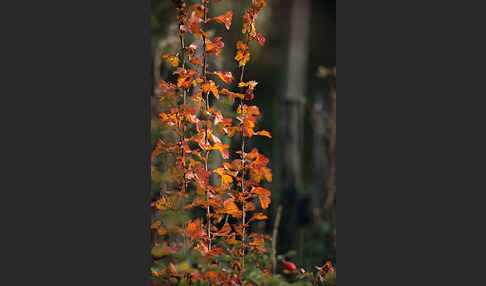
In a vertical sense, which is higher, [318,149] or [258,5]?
[258,5]

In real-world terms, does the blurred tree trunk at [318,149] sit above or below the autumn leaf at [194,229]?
above

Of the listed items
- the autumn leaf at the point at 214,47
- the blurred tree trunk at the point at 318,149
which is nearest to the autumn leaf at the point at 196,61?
the autumn leaf at the point at 214,47

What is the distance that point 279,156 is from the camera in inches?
165

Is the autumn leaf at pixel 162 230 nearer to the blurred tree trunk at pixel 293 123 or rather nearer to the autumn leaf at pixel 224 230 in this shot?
the autumn leaf at pixel 224 230

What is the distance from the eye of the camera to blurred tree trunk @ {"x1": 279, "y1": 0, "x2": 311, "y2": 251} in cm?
402

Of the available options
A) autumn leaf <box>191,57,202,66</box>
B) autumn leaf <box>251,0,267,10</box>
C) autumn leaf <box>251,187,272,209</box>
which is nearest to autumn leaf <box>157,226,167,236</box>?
autumn leaf <box>251,187,272,209</box>

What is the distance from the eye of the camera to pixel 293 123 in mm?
4039

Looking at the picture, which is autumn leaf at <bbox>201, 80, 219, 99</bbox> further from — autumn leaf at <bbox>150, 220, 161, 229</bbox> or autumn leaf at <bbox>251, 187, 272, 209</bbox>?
autumn leaf at <bbox>150, 220, 161, 229</bbox>

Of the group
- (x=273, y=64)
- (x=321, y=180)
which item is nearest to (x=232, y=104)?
(x=273, y=64)

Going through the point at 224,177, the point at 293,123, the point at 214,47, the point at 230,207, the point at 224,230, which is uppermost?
the point at 214,47

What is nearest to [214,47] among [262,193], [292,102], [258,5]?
[258,5]

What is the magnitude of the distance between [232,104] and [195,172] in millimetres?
405

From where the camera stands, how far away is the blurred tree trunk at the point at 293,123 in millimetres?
4020

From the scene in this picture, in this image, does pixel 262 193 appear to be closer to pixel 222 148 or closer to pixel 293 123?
pixel 222 148
